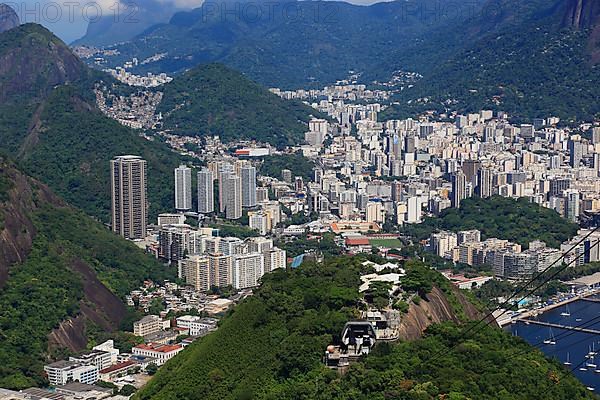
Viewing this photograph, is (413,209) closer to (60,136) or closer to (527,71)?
(60,136)

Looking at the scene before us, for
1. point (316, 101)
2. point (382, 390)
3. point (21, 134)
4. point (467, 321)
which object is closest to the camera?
point (382, 390)

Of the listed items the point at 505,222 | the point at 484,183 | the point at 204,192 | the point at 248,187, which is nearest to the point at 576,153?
the point at 484,183

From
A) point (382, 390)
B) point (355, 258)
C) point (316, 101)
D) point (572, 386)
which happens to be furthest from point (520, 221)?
point (316, 101)

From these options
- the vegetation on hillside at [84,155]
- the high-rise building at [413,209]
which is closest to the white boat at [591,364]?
the high-rise building at [413,209]

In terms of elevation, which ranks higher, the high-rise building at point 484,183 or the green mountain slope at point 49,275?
the high-rise building at point 484,183

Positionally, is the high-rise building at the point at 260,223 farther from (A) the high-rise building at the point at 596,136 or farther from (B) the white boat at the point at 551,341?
(A) the high-rise building at the point at 596,136

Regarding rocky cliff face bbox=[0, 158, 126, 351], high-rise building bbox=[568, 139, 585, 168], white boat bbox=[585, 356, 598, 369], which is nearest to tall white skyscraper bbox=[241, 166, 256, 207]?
rocky cliff face bbox=[0, 158, 126, 351]

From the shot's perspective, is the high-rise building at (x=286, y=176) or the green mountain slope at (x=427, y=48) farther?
the green mountain slope at (x=427, y=48)

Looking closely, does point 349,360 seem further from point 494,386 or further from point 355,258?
point 355,258
